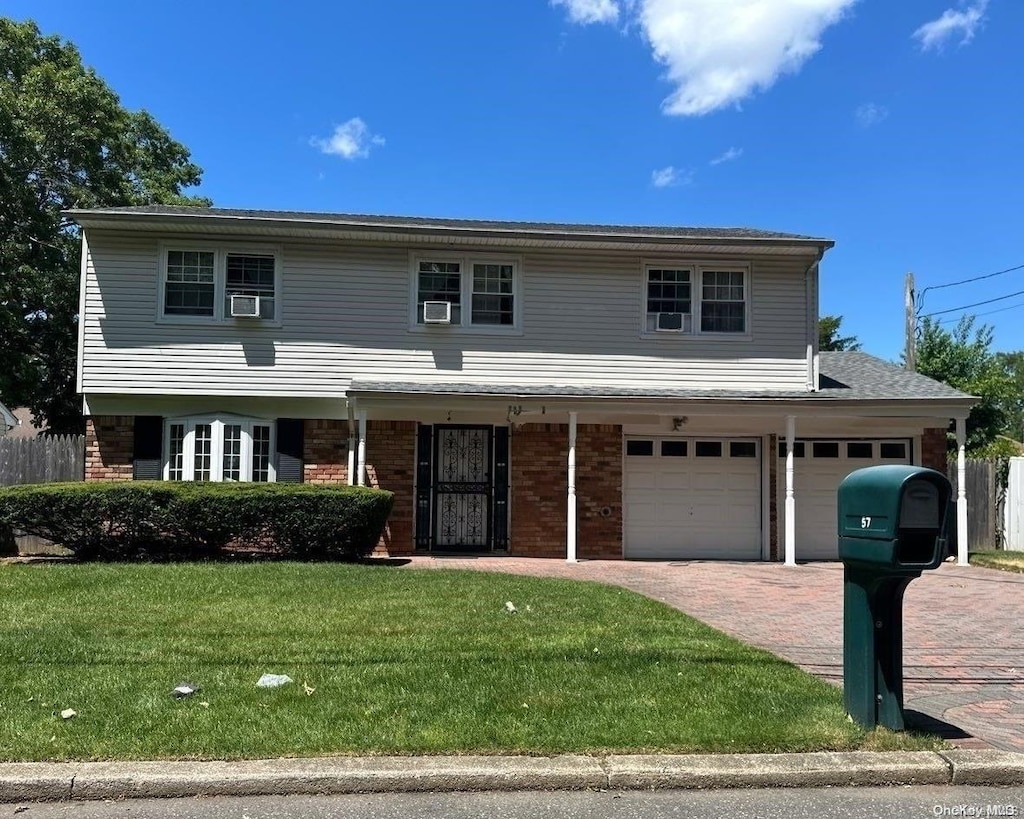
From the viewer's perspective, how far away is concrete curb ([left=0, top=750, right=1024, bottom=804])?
157 inches

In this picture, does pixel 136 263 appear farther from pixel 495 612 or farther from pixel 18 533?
pixel 495 612

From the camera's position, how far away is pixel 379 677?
558cm

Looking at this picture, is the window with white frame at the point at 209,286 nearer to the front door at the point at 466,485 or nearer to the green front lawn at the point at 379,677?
the front door at the point at 466,485

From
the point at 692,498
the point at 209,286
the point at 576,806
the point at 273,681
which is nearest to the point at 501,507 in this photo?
the point at 692,498

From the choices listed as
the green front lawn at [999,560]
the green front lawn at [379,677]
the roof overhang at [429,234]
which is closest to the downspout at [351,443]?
the roof overhang at [429,234]

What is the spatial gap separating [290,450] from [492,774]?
10.4 m

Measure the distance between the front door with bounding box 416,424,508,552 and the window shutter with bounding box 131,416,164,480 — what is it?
4.28 m

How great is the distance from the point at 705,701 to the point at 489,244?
10.1 meters

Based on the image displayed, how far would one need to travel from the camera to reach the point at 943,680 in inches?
239

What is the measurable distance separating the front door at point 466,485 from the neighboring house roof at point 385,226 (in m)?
3.40

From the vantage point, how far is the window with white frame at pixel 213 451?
13578mm

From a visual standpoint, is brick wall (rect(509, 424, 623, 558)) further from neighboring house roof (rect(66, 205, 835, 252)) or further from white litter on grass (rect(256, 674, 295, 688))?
white litter on grass (rect(256, 674, 295, 688))
